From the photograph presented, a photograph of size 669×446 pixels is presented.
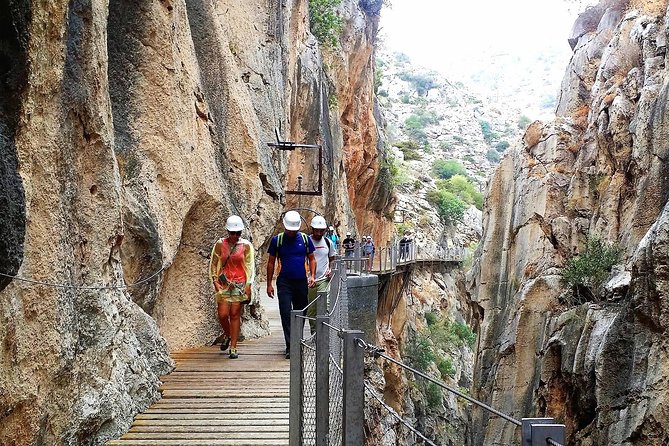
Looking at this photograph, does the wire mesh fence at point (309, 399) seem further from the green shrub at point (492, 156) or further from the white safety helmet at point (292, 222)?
the green shrub at point (492, 156)

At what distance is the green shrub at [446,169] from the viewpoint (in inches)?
3105

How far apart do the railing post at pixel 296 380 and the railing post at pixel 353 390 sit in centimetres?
149

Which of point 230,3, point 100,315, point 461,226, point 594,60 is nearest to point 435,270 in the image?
point 461,226

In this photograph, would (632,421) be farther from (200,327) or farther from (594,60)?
(594,60)

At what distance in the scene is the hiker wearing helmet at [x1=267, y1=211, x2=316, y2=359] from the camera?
25.3 feet

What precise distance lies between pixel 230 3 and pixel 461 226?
51.1m

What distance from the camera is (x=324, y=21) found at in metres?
24.0

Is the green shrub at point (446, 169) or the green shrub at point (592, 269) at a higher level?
the green shrub at point (446, 169)

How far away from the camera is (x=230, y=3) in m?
11.6

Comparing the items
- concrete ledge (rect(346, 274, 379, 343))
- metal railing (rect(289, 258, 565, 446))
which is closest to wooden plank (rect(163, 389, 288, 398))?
metal railing (rect(289, 258, 565, 446))

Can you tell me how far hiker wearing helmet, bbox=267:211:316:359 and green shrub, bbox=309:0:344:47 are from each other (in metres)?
17.2

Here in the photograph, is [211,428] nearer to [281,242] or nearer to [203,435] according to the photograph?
[203,435]

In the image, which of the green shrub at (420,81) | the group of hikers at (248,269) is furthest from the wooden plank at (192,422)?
the green shrub at (420,81)

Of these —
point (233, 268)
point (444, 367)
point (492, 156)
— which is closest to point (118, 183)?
point (233, 268)
